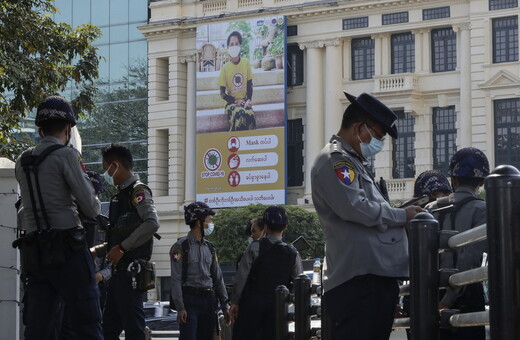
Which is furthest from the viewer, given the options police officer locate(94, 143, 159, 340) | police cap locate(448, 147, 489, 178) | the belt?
the belt

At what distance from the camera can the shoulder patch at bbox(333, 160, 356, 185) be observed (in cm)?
673

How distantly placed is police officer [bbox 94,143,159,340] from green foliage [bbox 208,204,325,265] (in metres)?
39.5

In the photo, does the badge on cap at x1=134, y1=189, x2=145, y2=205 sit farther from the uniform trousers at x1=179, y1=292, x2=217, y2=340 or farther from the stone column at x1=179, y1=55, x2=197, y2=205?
the stone column at x1=179, y1=55, x2=197, y2=205

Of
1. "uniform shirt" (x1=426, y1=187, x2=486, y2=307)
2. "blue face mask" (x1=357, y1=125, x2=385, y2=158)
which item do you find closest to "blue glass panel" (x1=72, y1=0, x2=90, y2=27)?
"uniform shirt" (x1=426, y1=187, x2=486, y2=307)

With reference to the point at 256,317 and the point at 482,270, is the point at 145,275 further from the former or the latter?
the point at 482,270

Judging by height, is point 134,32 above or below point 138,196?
above

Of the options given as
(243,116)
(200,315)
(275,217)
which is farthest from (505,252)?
A: (243,116)

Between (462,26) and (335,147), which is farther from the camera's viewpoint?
(462,26)

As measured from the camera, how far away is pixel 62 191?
7.89 metres

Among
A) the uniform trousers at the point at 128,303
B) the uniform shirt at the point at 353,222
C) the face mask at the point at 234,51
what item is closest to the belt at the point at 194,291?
the uniform trousers at the point at 128,303

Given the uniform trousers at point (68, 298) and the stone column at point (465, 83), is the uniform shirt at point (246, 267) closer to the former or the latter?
the uniform trousers at point (68, 298)

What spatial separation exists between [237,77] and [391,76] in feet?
23.5

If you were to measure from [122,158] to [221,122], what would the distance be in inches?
1970

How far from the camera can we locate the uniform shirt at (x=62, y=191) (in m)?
7.85
